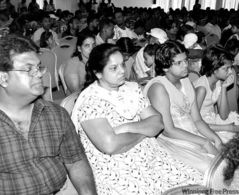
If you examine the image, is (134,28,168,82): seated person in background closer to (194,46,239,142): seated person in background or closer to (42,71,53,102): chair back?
(194,46,239,142): seated person in background

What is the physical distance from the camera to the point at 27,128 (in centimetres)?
154

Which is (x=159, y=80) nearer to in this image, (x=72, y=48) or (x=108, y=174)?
(x=108, y=174)

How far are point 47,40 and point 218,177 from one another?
4.73 m

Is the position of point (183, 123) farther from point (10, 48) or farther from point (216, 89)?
point (10, 48)

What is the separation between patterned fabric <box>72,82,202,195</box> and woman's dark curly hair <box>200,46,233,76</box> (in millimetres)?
906

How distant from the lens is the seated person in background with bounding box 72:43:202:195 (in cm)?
193

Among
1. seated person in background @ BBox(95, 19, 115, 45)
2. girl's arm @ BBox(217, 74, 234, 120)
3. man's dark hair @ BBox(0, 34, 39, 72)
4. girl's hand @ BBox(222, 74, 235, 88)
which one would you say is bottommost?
girl's arm @ BBox(217, 74, 234, 120)

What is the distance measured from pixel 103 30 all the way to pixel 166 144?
299 centimetres

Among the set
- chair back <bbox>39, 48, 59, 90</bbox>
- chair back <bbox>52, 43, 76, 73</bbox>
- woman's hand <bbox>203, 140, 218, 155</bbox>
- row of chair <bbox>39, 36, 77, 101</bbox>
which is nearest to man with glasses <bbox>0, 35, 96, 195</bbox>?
woman's hand <bbox>203, 140, 218, 155</bbox>

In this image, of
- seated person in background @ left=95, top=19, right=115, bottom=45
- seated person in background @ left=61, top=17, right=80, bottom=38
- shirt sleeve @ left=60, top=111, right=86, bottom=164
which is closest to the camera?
shirt sleeve @ left=60, top=111, right=86, bottom=164

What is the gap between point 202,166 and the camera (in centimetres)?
220

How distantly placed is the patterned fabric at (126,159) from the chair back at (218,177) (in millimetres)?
580

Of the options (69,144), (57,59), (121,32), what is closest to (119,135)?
(69,144)

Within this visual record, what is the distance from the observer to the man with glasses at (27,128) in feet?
4.80
